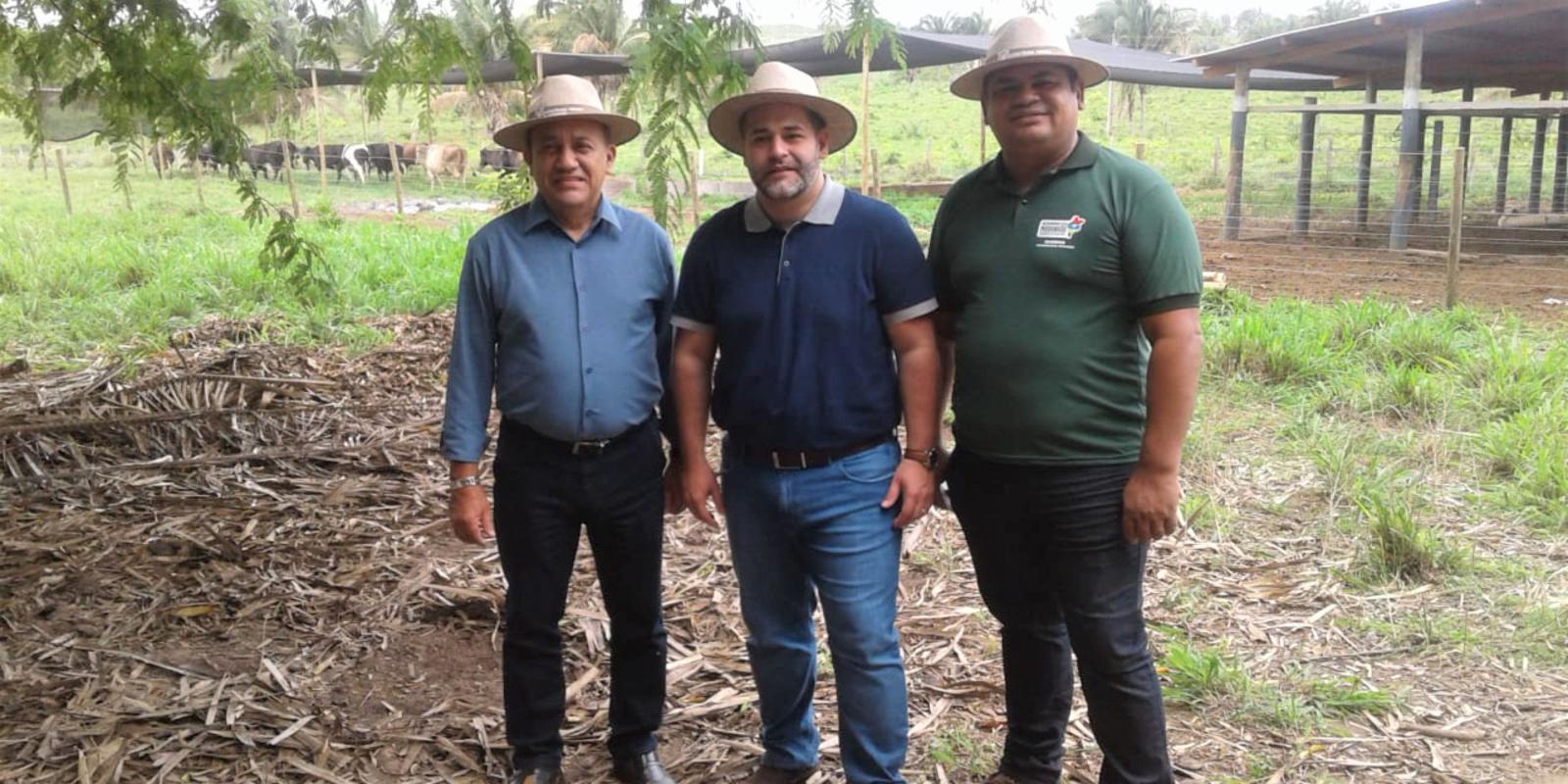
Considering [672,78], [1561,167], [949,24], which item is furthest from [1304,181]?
[672,78]

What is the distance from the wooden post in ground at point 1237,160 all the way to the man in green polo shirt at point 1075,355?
1280 cm

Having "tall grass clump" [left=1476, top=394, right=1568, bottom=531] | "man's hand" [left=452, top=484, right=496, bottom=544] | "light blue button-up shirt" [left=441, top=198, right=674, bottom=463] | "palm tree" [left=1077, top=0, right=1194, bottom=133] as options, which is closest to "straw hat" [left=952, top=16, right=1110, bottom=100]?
"light blue button-up shirt" [left=441, top=198, right=674, bottom=463]

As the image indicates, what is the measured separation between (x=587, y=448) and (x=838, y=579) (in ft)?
2.18

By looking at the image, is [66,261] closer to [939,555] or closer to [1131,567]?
[939,555]

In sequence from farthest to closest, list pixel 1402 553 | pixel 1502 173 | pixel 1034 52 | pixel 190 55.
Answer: pixel 1502 173 < pixel 190 55 < pixel 1402 553 < pixel 1034 52

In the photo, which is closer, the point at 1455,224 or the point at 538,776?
the point at 538,776

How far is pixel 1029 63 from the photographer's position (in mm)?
2342

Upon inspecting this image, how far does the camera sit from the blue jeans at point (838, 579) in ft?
8.36

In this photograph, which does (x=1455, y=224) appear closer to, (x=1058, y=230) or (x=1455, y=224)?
(x=1455, y=224)

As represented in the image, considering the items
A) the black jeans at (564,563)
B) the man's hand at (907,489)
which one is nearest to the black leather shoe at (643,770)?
the black jeans at (564,563)

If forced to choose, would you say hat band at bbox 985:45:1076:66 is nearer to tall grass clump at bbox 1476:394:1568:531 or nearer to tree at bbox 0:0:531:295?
tree at bbox 0:0:531:295

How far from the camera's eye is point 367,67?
494 cm

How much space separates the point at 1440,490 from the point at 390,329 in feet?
22.2

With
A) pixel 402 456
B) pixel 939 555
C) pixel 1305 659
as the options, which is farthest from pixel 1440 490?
pixel 402 456
